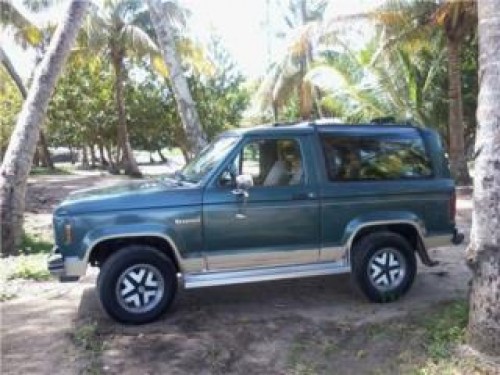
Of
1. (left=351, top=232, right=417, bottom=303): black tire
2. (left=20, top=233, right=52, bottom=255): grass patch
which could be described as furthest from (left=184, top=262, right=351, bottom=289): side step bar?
(left=20, top=233, right=52, bottom=255): grass patch

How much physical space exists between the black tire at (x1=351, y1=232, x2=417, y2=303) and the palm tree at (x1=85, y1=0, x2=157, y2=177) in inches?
835

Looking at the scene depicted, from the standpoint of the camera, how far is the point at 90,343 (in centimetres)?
606

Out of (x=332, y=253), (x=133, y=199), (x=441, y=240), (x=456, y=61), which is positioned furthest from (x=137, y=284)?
(x=456, y=61)

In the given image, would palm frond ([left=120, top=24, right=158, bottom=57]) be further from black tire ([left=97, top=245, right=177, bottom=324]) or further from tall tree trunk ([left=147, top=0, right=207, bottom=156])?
black tire ([left=97, top=245, right=177, bottom=324])

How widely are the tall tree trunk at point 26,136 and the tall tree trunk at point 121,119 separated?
1853 cm

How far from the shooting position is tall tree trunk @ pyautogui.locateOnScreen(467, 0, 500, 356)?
216 inches

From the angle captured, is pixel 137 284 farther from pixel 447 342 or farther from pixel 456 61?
pixel 456 61

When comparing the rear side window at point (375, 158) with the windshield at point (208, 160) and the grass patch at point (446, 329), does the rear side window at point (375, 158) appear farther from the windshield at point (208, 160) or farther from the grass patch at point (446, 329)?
the grass patch at point (446, 329)

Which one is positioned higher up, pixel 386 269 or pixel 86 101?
pixel 86 101

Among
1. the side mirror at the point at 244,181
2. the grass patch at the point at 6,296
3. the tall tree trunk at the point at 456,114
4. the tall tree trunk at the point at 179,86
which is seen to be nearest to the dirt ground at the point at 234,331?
the grass patch at the point at 6,296

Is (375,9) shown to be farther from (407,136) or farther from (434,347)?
(434,347)

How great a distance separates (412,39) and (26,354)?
53.1ft

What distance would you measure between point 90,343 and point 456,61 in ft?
53.5

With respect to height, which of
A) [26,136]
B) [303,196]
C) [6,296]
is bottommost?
[6,296]
